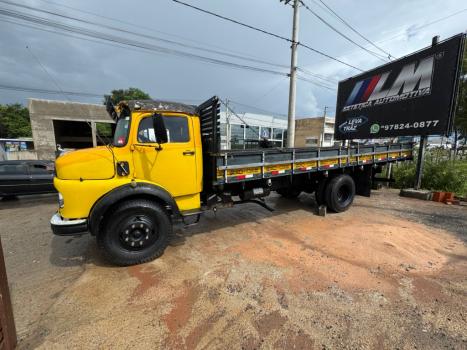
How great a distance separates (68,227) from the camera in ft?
10.2

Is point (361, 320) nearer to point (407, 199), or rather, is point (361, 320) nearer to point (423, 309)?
point (423, 309)

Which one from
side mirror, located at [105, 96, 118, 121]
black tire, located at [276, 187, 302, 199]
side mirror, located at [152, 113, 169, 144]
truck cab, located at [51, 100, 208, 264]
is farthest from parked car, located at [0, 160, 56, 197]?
black tire, located at [276, 187, 302, 199]

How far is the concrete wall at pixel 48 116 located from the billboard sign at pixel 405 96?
17.9 m

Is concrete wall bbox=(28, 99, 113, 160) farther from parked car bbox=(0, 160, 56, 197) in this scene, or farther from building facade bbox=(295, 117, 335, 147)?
building facade bbox=(295, 117, 335, 147)

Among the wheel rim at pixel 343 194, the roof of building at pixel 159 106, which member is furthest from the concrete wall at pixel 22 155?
the wheel rim at pixel 343 194

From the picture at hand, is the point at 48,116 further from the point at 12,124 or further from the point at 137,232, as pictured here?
the point at 12,124

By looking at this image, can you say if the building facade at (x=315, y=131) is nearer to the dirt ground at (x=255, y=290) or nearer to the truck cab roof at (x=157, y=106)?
the dirt ground at (x=255, y=290)

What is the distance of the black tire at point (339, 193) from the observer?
5762mm

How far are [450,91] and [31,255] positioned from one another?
10.8 m

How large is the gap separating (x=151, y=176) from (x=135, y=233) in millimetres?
901

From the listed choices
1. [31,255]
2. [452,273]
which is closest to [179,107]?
[31,255]

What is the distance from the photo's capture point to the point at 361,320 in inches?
92.2

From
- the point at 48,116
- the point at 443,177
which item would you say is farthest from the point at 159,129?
the point at 48,116

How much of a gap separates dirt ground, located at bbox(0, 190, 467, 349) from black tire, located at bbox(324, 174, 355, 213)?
3.19 ft
